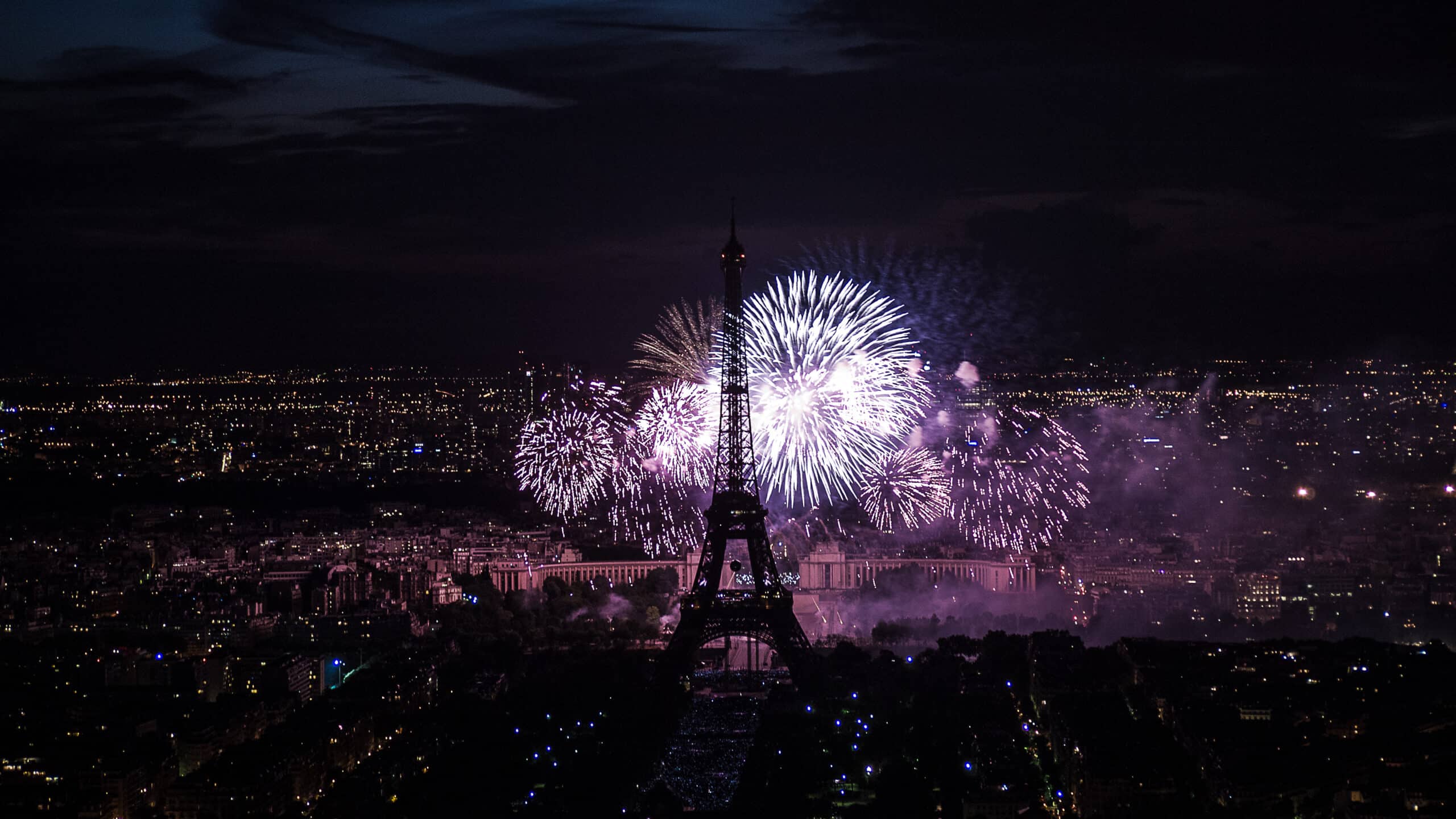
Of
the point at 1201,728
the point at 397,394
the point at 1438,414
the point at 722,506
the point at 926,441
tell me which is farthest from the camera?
the point at 397,394

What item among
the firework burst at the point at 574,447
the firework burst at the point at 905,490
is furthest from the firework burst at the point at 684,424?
the firework burst at the point at 574,447

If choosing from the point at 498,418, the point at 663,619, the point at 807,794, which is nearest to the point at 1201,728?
the point at 807,794

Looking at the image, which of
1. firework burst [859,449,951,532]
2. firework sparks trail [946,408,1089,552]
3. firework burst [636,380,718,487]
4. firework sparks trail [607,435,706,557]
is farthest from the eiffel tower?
firework sparks trail [946,408,1089,552]

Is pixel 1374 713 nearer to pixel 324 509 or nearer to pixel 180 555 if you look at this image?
pixel 180 555

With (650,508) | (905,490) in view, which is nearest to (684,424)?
(905,490)

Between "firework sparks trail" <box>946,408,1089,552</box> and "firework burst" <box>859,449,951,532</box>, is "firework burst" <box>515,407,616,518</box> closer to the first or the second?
"firework burst" <box>859,449,951,532</box>

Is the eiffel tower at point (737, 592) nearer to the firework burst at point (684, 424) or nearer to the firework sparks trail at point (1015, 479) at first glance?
the firework burst at point (684, 424)

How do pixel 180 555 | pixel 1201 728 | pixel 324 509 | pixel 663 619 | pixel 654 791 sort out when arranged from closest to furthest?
pixel 654 791 < pixel 1201 728 < pixel 663 619 < pixel 180 555 < pixel 324 509
